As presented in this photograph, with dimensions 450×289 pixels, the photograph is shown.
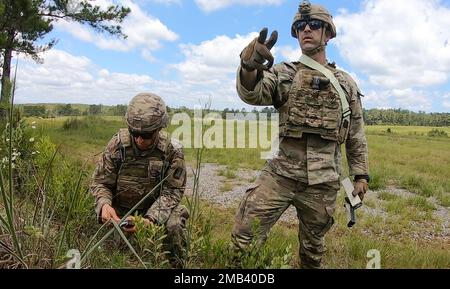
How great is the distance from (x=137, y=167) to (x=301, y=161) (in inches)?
51.8

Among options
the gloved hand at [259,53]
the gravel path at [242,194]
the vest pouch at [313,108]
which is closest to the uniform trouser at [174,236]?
the vest pouch at [313,108]

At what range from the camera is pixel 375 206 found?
7293 millimetres

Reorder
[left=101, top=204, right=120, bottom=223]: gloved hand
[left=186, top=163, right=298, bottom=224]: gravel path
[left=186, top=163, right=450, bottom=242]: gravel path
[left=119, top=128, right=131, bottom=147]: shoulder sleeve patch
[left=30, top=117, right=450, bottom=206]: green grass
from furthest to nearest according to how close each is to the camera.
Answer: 1. [left=30, top=117, right=450, bottom=206]: green grass
2. [left=186, top=163, right=298, bottom=224]: gravel path
3. [left=186, top=163, right=450, bottom=242]: gravel path
4. [left=119, top=128, right=131, bottom=147]: shoulder sleeve patch
5. [left=101, top=204, right=120, bottom=223]: gloved hand

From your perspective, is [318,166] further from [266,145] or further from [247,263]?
[247,263]

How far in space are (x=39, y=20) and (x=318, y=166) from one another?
35.4 feet

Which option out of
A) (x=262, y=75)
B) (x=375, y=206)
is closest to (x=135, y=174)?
(x=262, y=75)

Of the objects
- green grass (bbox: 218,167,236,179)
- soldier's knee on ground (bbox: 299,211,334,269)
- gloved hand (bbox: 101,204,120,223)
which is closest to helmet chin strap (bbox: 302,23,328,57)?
soldier's knee on ground (bbox: 299,211,334,269)

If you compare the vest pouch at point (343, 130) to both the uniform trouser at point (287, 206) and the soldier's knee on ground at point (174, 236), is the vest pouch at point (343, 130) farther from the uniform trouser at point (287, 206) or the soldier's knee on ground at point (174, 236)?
the soldier's knee on ground at point (174, 236)

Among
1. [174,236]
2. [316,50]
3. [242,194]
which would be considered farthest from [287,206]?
[242,194]

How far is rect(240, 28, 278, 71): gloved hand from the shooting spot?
240 centimetres

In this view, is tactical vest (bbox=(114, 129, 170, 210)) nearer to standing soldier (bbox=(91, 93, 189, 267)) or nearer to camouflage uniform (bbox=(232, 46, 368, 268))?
standing soldier (bbox=(91, 93, 189, 267))

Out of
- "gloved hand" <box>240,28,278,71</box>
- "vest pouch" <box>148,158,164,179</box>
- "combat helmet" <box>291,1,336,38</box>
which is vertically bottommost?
"vest pouch" <box>148,158,164,179</box>

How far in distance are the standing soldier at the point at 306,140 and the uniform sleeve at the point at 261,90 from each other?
1 cm
